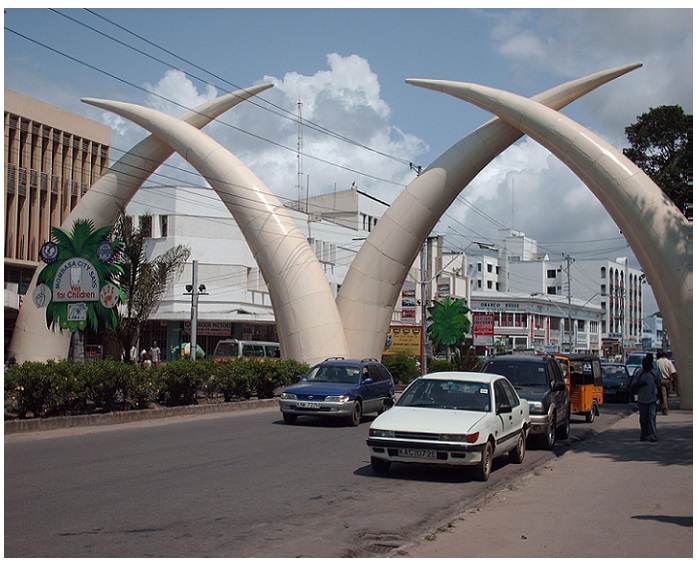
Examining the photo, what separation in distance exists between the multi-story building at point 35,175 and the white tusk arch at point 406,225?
1832 centimetres

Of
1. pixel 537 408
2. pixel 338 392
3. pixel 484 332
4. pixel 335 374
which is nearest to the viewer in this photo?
pixel 537 408

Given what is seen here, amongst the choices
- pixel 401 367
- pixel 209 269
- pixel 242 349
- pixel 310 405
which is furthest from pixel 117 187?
pixel 310 405

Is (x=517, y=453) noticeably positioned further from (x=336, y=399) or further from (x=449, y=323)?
(x=449, y=323)

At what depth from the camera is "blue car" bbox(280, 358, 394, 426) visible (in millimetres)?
19234

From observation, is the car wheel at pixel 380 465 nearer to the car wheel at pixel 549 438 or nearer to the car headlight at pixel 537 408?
the car headlight at pixel 537 408

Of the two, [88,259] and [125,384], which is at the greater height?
[88,259]

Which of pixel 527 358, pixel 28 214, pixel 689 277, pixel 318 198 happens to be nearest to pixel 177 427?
pixel 527 358

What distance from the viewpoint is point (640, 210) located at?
101 ft

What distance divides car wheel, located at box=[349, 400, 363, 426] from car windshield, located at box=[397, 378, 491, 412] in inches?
272

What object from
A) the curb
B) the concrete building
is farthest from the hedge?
the concrete building

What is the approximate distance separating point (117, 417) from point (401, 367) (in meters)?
24.1

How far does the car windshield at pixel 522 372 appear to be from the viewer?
1686 centimetres

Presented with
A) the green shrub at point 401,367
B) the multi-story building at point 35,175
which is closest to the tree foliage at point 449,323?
the green shrub at point 401,367

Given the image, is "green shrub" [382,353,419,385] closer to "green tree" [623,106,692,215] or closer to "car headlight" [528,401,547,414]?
"green tree" [623,106,692,215]
